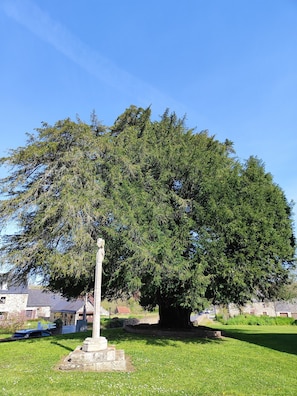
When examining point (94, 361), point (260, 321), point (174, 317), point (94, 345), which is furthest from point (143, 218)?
point (260, 321)

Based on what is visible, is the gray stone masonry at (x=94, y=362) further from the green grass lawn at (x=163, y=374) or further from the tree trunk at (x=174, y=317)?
the tree trunk at (x=174, y=317)

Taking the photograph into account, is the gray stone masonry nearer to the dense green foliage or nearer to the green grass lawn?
the green grass lawn

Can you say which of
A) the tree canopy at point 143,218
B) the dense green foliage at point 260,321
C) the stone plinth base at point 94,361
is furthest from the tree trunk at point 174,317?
the dense green foliage at point 260,321

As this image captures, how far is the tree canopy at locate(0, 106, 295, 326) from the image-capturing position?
12914 millimetres

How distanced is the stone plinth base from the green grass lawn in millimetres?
462

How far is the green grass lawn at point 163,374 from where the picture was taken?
6332mm

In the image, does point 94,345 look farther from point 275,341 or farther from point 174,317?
point 275,341

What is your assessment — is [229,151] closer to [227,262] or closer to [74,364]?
[227,262]

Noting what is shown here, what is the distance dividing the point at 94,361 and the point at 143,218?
6.51 metres

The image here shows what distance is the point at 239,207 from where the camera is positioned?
1387cm

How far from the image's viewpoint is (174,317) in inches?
714

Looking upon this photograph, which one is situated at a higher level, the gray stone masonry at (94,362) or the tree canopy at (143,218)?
the tree canopy at (143,218)

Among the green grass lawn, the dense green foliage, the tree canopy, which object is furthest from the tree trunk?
the dense green foliage

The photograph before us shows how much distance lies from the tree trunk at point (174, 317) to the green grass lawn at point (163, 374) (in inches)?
209
